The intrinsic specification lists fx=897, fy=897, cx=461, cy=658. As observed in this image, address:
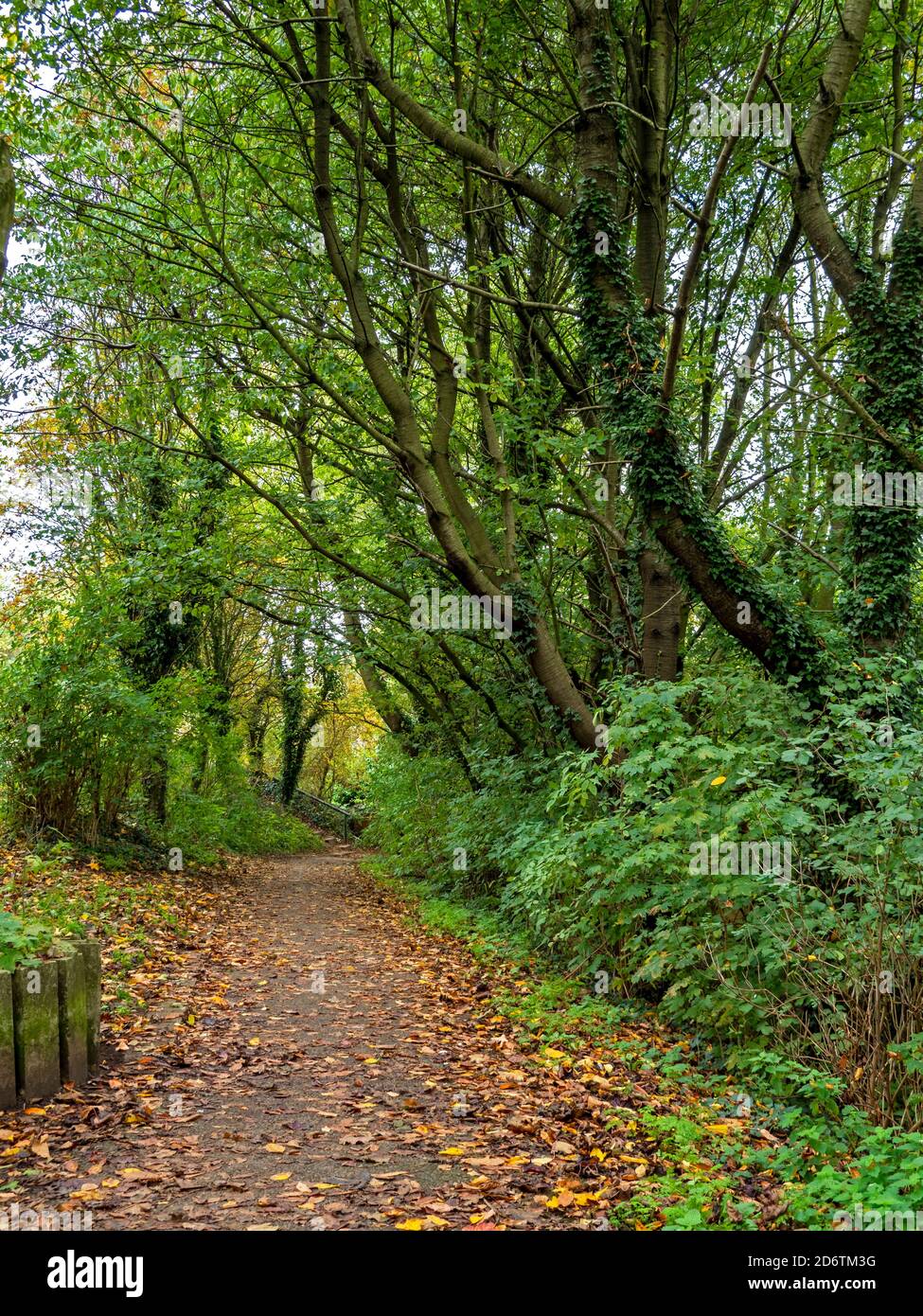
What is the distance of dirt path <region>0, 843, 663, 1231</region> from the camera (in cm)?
363

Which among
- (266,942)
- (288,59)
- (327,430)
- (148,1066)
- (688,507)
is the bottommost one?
(266,942)

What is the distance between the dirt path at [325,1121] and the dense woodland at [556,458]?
102 cm

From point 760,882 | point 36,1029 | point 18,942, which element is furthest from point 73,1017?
point 760,882

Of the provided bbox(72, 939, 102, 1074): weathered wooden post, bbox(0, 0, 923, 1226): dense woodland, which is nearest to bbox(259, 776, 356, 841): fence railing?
bbox(0, 0, 923, 1226): dense woodland

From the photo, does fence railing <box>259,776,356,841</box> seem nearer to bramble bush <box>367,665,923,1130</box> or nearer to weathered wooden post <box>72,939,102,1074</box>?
bramble bush <box>367,665,923,1130</box>

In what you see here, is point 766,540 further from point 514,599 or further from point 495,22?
point 495,22

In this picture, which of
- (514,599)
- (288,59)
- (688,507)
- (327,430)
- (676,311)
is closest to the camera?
(676,311)

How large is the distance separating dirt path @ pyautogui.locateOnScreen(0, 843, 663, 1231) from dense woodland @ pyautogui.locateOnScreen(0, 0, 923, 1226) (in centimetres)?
102

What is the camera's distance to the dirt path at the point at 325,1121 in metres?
A: 3.63

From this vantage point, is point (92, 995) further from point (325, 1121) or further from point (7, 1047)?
point (325, 1121)

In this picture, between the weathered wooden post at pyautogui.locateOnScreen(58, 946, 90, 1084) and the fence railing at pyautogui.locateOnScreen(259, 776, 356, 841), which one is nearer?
the weathered wooden post at pyautogui.locateOnScreen(58, 946, 90, 1084)

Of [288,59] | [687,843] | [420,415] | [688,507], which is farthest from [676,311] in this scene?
[420,415]

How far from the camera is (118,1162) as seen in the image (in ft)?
13.0

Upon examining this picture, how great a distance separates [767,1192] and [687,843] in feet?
8.52
